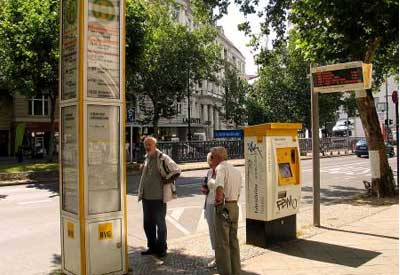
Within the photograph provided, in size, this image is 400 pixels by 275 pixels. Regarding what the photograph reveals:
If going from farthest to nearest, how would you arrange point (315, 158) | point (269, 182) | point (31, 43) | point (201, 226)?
point (31, 43)
point (201, 226)
point (315, 158)
point (269, 182)

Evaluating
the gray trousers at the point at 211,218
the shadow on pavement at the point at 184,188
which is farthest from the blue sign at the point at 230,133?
the gray trousers at the point at 211,218

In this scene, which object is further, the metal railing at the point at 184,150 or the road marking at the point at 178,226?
the metal railing at the point at 184,150

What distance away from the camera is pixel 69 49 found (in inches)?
225

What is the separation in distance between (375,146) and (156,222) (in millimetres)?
8383

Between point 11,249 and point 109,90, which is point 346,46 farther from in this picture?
point 11,249

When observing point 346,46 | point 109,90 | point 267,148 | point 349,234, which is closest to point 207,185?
point 267,148

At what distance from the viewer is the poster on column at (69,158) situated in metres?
5.54

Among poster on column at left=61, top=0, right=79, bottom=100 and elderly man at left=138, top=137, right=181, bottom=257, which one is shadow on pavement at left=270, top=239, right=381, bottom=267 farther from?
poster on column at left=61, top=0, right=79, bottom=100

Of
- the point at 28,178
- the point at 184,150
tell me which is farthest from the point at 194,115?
the point at 28,178

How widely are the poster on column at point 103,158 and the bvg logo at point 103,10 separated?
1.07 meters

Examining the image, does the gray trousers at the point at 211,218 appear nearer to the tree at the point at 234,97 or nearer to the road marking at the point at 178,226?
the road marking at the point at 178,226

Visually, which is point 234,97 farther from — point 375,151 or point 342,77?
point 342,77

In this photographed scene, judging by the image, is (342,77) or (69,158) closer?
(69,158)

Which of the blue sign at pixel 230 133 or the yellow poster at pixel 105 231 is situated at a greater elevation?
the blue sign at pixel 230 133
